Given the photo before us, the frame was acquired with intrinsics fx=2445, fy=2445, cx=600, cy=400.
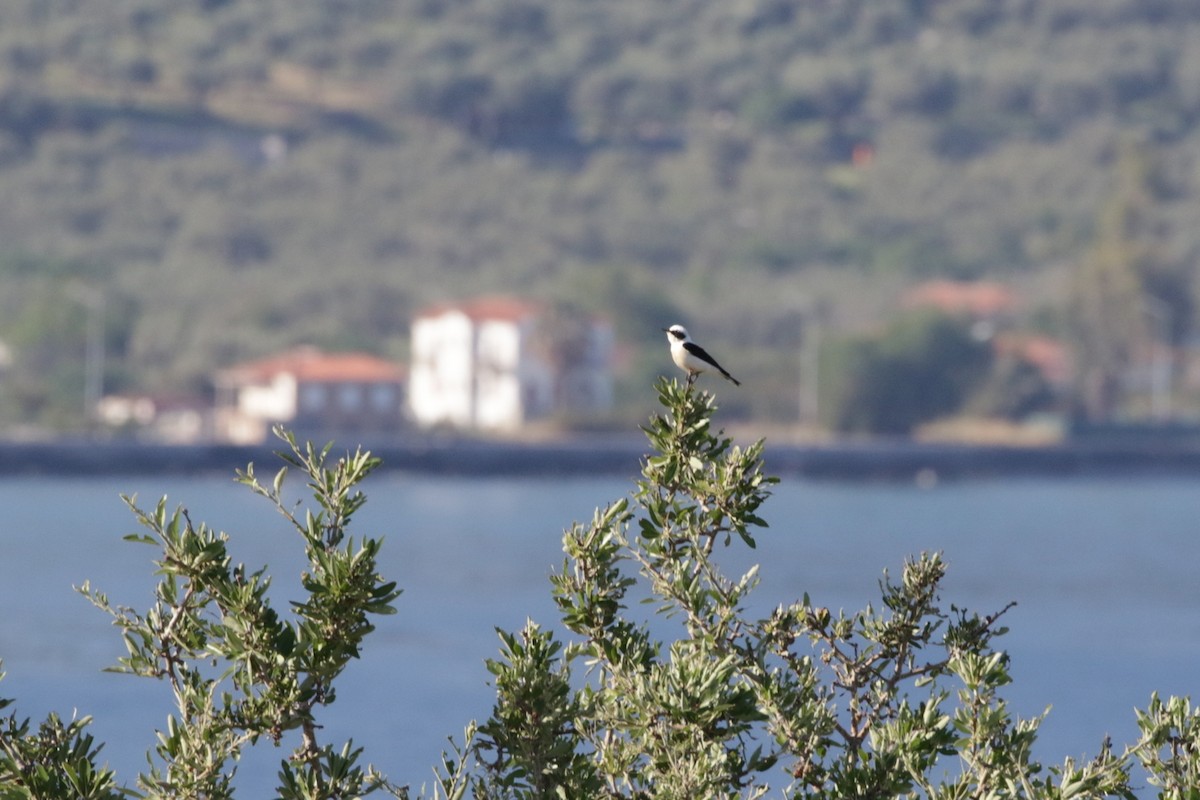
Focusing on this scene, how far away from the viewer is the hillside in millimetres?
124312

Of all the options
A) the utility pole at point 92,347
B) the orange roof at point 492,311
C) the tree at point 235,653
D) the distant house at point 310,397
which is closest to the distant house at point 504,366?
the orange roof at point 492,311

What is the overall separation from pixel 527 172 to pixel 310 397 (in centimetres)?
6601

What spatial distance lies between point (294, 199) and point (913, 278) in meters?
40.4

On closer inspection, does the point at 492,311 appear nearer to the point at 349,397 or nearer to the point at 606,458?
the point at 349,397

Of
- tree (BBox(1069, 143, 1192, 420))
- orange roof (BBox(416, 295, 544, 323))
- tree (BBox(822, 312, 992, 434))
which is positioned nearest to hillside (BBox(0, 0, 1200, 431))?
tree (BBox(1069, 143, 1192, 420))

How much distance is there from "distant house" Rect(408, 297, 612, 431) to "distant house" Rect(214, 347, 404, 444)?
Answer: 2.71 m

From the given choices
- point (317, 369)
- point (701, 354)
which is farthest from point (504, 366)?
point (701, 354)

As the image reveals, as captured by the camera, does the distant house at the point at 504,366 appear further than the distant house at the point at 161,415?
Yes

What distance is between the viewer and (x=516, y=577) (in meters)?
62.6

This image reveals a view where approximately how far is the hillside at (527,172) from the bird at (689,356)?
99.1 meters

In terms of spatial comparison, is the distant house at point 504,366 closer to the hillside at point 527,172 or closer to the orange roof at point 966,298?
the hillside at point 527,172

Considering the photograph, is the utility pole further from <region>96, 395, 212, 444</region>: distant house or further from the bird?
the bird

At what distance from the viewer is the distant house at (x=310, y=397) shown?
341ft

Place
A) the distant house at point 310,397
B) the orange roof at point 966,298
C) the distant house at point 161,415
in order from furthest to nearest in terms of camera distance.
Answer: the orange roof at point 966,298 → the distant house at point 310,397 → the distant house at point 161,415
